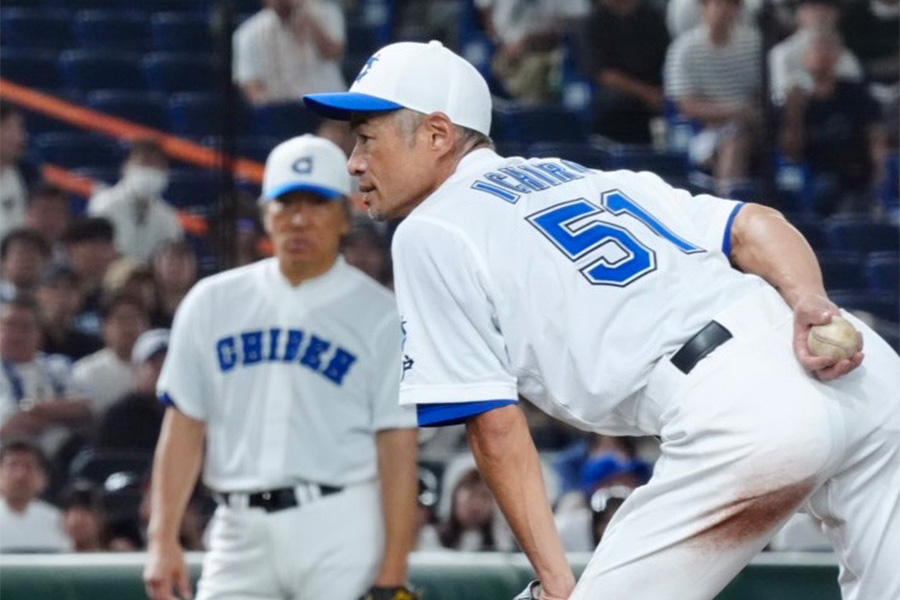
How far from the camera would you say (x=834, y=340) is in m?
2.81

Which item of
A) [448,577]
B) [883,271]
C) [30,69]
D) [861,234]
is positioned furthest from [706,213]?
[30,69]

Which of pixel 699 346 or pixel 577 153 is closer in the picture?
pixel 699 346

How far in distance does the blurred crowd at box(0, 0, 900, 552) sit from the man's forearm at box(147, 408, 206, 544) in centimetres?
149

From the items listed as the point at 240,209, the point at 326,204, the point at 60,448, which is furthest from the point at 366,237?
the point at 326,204

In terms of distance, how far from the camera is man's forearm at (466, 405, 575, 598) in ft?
9.32

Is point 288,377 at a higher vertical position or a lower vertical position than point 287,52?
lower

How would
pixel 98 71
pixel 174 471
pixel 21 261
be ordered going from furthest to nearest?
pixel 98 71 < pixel 21 261 < pixel 174 471

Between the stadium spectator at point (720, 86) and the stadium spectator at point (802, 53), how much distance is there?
0.16 m

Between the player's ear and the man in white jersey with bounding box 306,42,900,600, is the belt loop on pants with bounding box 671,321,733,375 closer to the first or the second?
the man in white jersey with bounding box 306,42,900,600

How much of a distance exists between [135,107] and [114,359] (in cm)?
223

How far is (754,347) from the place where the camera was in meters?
2.87

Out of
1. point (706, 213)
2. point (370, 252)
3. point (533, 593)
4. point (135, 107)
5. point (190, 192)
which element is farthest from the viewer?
point (135, 107)

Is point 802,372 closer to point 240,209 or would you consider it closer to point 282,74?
point 240,209

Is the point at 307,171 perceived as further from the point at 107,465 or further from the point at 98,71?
the point at 98,71
